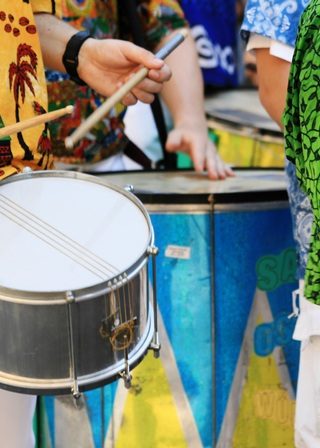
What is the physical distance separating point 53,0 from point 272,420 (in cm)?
93

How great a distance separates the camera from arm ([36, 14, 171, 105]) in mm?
1531

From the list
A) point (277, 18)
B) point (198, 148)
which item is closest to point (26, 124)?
point (277, 18)

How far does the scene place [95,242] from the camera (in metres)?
1.34

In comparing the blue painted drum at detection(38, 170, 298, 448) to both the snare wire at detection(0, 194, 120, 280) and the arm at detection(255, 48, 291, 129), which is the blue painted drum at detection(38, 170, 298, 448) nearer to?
the arm at detection(255, 48, 291, 129)

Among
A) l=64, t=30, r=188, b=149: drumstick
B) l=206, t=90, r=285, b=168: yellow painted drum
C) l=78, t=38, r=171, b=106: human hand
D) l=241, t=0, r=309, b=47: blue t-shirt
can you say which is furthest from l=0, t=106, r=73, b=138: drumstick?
l=206, t=90, r=285, b=168: yellow painted drum

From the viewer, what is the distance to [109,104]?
4.52ft

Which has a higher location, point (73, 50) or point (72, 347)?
point (73, 50)

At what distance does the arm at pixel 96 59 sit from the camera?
5.02 ft

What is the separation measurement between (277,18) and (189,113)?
1.83ft

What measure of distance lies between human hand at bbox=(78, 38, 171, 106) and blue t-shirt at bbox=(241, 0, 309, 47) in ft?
0.53

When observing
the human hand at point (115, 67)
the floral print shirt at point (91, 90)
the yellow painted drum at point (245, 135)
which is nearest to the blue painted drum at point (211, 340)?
the floral print shirt at point (91, 90)

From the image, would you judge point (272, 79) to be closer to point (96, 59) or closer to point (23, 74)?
point (96, 59)

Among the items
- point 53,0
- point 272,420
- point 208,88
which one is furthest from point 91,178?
point 208,88

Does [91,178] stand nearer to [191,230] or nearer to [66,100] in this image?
[191,230]
